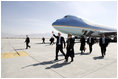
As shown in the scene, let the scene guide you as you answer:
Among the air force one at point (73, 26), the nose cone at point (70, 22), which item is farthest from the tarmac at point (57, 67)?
the nose cone at point (70, 22)

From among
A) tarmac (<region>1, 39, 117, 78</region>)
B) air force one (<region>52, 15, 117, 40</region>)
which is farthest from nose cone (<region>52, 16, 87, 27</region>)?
tarmac (<region>1, 39, 117, 78</region>)

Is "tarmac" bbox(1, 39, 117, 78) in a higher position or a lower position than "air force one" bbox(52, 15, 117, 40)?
lower

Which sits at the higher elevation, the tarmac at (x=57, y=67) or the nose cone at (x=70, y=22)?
the nose cone at (x=70, y=22)

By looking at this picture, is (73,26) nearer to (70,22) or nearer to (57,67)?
(70,22)

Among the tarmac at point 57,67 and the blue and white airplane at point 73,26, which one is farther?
the blue and white airplane at point 73,26

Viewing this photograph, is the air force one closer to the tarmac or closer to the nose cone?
the nose cone

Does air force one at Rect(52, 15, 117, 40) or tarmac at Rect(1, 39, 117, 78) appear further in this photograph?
air force one at Rect(52, 15, 117, 40)

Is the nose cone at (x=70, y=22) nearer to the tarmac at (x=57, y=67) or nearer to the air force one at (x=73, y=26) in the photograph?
the air force one at (x=73, y=26)

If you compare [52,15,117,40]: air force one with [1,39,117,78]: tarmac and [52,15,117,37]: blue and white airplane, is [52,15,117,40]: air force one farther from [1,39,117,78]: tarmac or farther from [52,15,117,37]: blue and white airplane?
[1,39,117,78]: tarmac

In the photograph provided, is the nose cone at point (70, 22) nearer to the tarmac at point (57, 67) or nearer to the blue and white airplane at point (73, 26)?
the blue and white airplane at point (73, 26)

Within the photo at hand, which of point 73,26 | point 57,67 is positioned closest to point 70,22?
point 73,26

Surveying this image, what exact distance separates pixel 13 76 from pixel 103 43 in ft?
22.2

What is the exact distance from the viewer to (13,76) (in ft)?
13.4

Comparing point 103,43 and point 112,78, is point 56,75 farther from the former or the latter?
point 103,43
